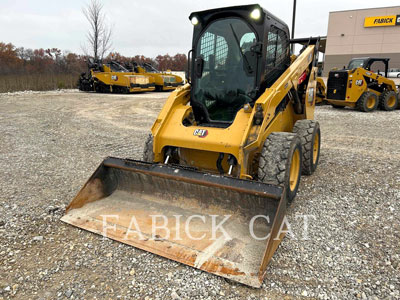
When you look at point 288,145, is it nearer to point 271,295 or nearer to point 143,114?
point 271,295

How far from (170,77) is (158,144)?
18751 millimetres

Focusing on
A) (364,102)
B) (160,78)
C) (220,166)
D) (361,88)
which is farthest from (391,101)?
(160,78)

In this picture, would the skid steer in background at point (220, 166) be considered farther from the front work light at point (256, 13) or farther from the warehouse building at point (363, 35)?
the warehouse building at point (363, 35)

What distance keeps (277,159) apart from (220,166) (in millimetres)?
687

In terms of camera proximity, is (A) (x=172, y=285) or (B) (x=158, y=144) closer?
(A) (x=172, y=285)

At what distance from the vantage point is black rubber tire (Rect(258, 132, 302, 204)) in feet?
10.7

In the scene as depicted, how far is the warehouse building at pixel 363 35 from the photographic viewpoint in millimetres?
28797

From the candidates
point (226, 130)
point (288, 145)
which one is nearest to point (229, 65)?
point (226, 130)

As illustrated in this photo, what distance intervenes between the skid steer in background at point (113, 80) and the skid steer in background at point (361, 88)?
38.4 feet

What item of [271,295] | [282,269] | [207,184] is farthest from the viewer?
[207,184]

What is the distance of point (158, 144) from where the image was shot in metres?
3.79

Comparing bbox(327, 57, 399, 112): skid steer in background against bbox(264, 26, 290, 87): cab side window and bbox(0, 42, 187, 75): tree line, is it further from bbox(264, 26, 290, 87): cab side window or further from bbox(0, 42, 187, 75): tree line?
bbox(0, 42, 187, 75): tree line

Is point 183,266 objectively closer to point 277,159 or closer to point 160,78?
point 277,159

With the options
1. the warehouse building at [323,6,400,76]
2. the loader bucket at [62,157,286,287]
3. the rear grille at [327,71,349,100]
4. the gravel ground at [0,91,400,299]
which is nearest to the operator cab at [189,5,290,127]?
the loader bucket at [62,157,286,287]
